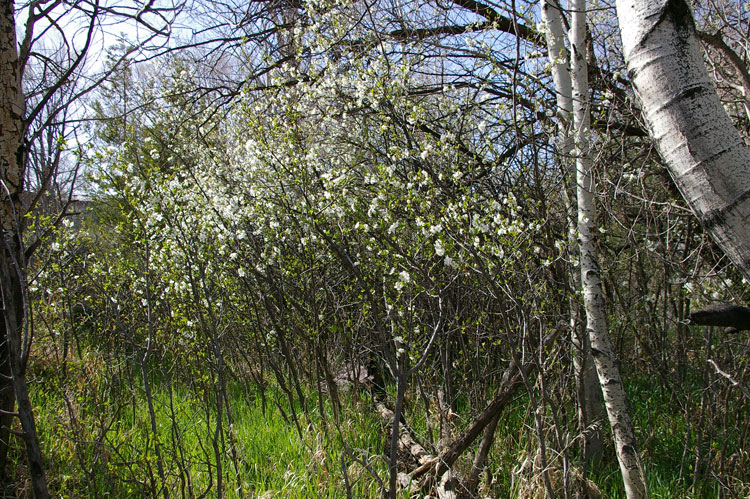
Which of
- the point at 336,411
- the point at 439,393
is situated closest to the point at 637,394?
the point at 439,393

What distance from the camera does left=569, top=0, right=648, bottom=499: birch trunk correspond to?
2.81 meters

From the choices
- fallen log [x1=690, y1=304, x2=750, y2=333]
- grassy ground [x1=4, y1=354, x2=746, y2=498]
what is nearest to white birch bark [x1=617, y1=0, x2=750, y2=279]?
fallen log [x1=690, y1=304, x2=750, y2=333]

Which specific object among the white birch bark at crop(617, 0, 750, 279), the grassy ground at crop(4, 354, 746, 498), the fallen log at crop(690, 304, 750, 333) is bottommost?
the grassy ground at crop(4, 354, 746, 498)

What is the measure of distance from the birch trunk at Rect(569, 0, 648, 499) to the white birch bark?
1.97m

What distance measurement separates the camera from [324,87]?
15.2ft

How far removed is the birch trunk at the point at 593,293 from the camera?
2809 millimetres

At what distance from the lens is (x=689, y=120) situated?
0.94m

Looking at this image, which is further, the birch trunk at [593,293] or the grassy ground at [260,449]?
the grassy ground at [260,449]

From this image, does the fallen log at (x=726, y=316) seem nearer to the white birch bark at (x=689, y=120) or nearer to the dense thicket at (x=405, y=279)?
the white birch bark at (x=689, y=120)

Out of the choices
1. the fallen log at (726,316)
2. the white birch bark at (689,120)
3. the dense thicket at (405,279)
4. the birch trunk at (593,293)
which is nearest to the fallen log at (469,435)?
the dense thicket at (405,279)

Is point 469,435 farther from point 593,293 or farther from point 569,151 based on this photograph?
point 569,151

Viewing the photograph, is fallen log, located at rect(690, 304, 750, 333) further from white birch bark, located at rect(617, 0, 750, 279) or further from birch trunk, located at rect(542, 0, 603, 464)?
birch trunk, located at rect(542, 0, 603, 464)

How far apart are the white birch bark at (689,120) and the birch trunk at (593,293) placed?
1.97 metres

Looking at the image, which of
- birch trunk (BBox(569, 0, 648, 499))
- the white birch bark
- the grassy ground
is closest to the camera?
the white birch bark
